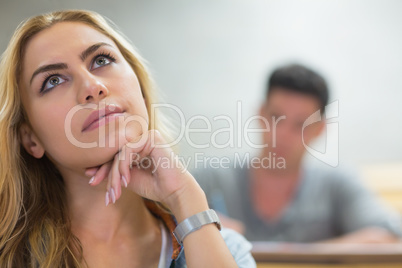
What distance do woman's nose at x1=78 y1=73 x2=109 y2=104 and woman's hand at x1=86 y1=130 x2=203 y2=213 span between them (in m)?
0.10

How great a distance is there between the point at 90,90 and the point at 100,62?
93 mm

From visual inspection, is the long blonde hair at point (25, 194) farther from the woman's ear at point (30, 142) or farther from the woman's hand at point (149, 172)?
the woman's hand at point (149, 172)

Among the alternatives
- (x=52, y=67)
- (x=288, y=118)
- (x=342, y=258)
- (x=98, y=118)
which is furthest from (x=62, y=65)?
(x=288, y=118)

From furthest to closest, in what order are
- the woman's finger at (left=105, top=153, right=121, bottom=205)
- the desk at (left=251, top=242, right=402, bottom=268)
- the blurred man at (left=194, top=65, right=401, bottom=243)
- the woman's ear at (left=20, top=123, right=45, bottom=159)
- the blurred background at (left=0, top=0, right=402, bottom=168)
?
1. the blurred background at (left=0, top=0, right=402, bottom=168)
2. the blurred man at (left=194, top=65, right=401, bottom=243)
3. the desk at (left=251, top=242, right=402, bottom=268)
4. the woman's ear at (left=20, top=123, right=45, bottom=159)
5. the woman's finger at (left=105, top=153, right=121, bottom=205)

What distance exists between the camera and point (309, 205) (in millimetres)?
1880

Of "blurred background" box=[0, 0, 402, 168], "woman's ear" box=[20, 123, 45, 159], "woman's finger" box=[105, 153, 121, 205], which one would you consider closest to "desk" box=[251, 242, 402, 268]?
"woman's finger" box=[105, 153, 121, 205]

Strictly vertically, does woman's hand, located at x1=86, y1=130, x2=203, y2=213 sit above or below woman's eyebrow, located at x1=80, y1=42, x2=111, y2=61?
below

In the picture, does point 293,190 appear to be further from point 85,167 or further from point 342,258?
point 85,167

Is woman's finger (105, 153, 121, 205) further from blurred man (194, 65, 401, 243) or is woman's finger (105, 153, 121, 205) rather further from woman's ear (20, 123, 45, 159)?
blurred man (194, 65, 401, 243)

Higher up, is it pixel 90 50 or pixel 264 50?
pixel 264 50

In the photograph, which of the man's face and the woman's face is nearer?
the woman's face

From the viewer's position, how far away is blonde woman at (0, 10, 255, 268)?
88 centimetres

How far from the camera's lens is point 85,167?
0.94m

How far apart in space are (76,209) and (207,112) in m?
2.00
